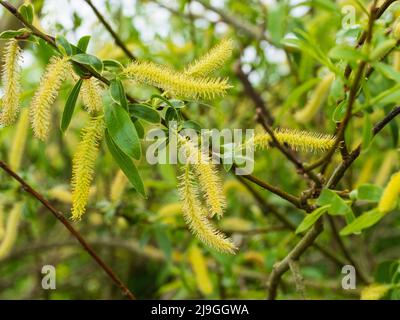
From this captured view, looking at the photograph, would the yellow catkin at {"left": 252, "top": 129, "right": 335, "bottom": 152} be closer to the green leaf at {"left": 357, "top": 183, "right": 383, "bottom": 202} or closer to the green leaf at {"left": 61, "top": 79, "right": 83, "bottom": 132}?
the green leaf at {"left": 357, "top": 183, "right": 383, "bottom": 202}

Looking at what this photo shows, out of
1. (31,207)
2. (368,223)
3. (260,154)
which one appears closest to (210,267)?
(260,154)

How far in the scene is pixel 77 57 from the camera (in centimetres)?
96

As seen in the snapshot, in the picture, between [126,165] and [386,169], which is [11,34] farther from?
[386,169]

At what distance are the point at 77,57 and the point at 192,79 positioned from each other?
198 millimetres

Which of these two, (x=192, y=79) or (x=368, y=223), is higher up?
(x=192, y=79)

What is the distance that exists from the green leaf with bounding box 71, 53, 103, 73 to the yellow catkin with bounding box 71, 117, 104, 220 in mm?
100

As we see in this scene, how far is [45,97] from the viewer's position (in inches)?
36.4

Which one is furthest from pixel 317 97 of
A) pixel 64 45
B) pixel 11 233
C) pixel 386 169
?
pixel 11 233

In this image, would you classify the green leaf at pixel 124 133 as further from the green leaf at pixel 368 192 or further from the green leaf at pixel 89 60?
the green leaf at pixel 368 192

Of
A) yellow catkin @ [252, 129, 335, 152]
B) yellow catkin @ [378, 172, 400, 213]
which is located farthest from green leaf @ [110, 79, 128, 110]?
yellow catkin @ [378, 172, 400, 213]

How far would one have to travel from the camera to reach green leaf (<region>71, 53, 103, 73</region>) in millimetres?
961

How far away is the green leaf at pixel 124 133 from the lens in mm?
961

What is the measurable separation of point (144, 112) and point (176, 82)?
103mm
